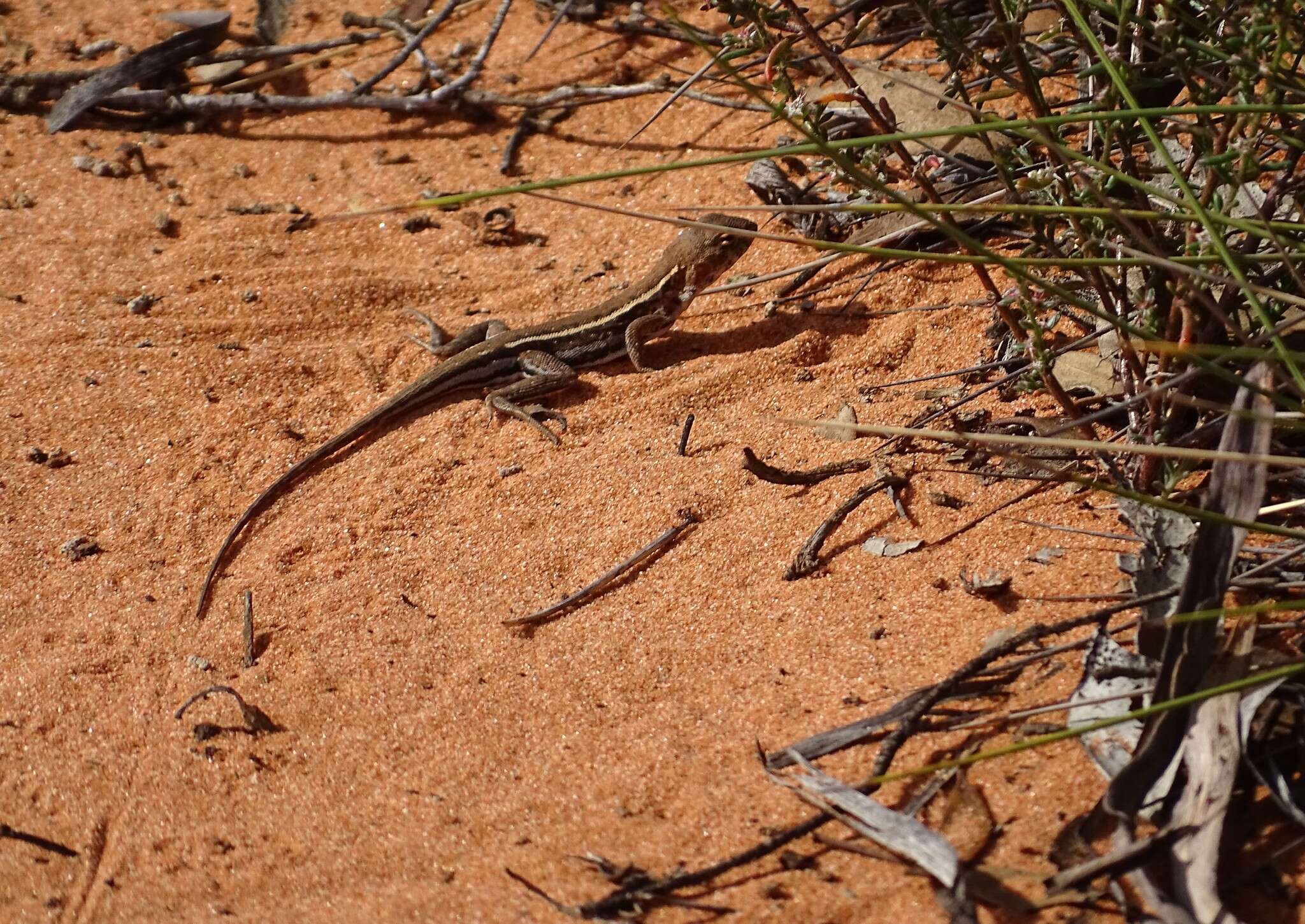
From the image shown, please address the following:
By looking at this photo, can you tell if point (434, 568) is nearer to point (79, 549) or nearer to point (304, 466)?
point (304, 466)

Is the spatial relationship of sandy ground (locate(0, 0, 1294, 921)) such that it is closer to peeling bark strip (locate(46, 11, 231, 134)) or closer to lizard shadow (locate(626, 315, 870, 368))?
lizard shadow (locate(626, 315, 870, 368))

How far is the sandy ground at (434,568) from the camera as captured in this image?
3115mm

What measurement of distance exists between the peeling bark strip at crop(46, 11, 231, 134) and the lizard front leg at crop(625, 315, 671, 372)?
3629 millimetres

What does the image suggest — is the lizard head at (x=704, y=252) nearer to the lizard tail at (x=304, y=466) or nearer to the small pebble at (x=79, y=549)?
the lizard tail at (x=304, y=466)

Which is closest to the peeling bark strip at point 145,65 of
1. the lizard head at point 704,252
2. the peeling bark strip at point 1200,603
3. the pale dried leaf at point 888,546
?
the lizard head at point 704,252

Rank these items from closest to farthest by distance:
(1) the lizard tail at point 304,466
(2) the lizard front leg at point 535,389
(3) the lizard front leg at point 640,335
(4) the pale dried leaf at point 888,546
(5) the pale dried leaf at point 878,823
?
(5) the pale dried leaf at point 878,823 → (4) the pale dried leaf at point 888,546 → (1) the lizard tail at point 304,466 → (2) the lizard front leg at point 535,389 → (3) the lizard front leg at point 640,335

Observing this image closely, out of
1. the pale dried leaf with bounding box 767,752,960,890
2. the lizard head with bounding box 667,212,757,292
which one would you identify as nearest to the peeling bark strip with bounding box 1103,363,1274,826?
the pale dried leaf with bounding box 767,752,960,890

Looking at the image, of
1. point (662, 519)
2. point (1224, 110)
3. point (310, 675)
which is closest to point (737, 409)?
point (662, 519)

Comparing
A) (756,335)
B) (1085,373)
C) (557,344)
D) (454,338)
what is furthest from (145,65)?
(1085,373)

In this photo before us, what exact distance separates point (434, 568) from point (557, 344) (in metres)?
1.53

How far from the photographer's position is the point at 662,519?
4258 mm

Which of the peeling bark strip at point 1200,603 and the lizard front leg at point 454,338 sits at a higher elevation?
the peeling bark strip at point 1200,603

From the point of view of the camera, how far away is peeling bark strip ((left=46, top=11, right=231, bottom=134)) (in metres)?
6.74

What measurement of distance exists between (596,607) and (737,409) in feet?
4.24
